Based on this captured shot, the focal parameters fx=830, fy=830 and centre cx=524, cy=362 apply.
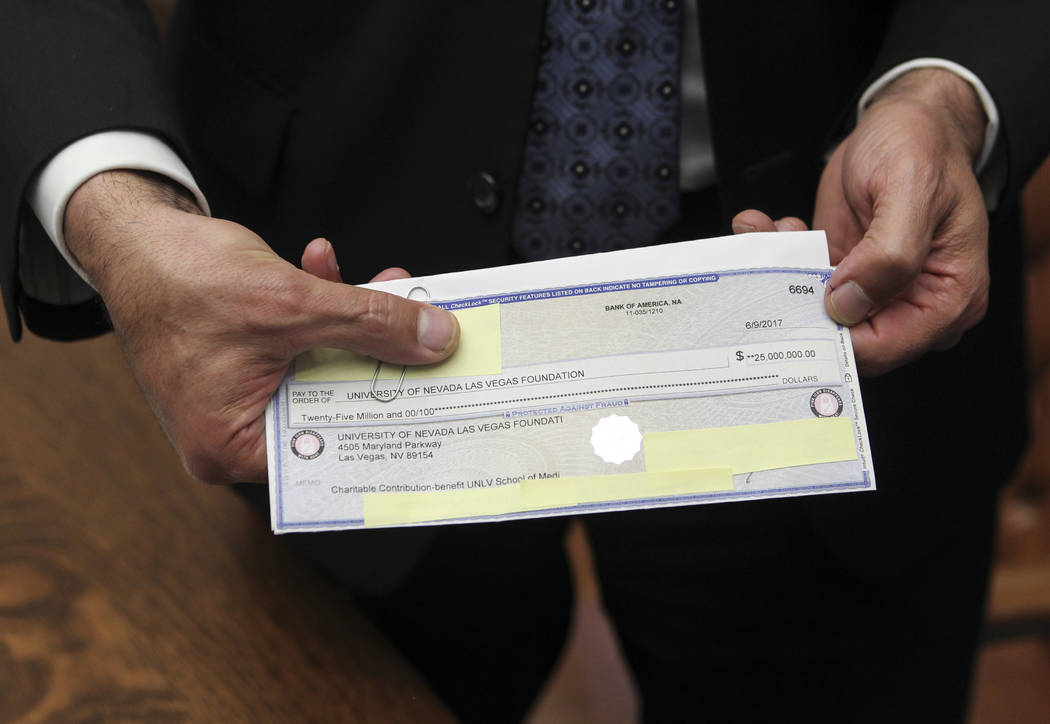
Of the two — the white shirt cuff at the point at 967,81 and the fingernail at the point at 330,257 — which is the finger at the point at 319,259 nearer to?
the fingernail at the point at 330,257

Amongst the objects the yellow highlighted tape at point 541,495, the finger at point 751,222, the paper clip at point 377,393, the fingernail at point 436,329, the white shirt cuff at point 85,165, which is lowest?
the yellow highlighted tape at point 541,495

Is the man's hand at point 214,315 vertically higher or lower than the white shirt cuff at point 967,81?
lower

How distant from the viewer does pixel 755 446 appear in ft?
1.78

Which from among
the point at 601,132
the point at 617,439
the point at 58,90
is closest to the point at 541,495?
the point at 617,439

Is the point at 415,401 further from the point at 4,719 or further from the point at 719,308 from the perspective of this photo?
the point at 4,719

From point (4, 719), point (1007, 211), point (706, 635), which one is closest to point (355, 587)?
point (4, 719)

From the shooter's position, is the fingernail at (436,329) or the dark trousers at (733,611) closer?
the fingernail at (436,329)

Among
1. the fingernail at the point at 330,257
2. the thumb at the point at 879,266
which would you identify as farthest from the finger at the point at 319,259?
the thumb at the point at 879,266

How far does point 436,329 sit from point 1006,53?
0.51 m

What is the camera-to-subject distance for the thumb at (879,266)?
546 mm

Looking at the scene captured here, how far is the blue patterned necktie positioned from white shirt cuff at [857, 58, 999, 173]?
164mm

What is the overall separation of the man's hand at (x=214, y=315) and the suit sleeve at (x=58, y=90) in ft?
0.14

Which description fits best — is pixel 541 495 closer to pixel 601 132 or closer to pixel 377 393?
pixel 377 393

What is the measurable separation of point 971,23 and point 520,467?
1.71 feet
